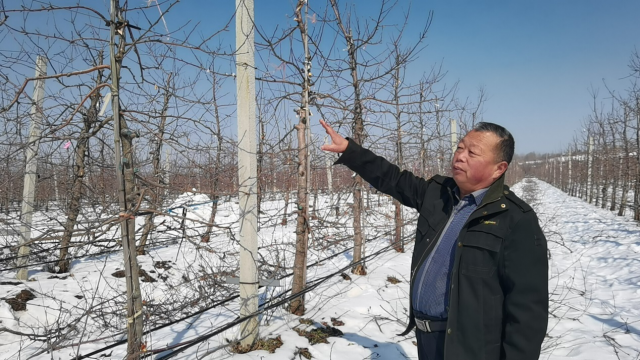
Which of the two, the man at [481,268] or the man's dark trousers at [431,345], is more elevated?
the man at [481,268]

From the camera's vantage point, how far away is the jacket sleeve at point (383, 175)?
2.29 meters

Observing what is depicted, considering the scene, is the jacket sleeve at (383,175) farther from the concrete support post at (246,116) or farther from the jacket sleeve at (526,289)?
the concrete support post at (246,116)

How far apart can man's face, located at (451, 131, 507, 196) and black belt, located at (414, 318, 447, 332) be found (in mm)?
737

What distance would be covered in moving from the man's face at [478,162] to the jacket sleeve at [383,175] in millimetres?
507

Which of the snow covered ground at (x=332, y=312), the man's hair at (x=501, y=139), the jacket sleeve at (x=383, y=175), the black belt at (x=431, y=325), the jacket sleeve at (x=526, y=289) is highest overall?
the man's hair at (x=501, y=139)

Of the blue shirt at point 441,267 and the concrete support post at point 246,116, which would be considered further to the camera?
the concrete support post at point 246,116

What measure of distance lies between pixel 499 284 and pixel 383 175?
990 mm

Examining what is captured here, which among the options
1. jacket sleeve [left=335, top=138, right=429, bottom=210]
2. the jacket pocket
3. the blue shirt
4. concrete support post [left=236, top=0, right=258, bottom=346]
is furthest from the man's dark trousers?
concrete support post [left=236, top=0, right=258, bottom=346]

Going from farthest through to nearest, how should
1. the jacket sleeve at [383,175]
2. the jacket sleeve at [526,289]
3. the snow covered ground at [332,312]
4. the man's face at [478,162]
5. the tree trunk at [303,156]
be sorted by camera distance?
the tree trunk at [303,156]
the snow covered ground at [332,312]
the jacket sleeve at [383,175]
the man's face at [478,162]
the jacket sleeve at [526,289]

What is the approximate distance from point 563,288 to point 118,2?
7.13 m

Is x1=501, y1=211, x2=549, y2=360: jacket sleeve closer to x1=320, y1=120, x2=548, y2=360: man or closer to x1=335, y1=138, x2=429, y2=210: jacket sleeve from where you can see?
x1=320, y1=120, x2=548, y2=360: man

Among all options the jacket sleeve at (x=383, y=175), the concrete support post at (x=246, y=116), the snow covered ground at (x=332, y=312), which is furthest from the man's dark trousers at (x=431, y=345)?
the concrete support post at (x=246, y=116)

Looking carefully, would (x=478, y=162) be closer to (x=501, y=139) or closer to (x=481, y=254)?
(x=501, y=139)

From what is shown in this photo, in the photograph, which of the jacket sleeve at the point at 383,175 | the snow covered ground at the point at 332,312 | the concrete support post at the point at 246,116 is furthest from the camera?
the snow covered ground at the point at 332,312
